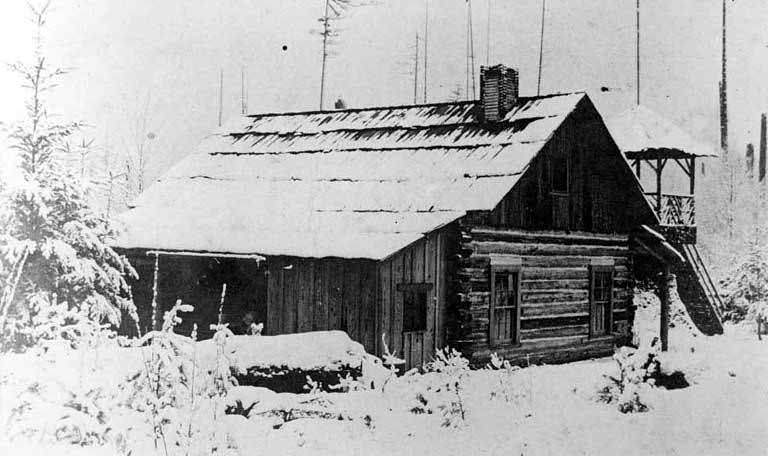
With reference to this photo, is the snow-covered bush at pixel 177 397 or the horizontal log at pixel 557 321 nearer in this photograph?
the snow-covered bush at pixel 177 397

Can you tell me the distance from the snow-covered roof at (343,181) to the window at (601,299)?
16.1 ft

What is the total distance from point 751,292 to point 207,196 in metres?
17.3

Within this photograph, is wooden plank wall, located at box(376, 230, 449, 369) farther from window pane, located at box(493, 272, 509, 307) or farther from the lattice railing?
the lattice railing

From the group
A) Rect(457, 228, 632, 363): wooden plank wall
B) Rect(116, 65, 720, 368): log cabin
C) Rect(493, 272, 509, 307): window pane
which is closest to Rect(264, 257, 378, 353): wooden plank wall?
Rect(116, 65, 720, 368): log cabin

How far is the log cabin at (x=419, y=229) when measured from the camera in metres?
15.7

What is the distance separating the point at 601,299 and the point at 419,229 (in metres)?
7.98

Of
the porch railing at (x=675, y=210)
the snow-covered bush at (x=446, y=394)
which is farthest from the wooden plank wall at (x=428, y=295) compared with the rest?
the porch railing at (x=675, y=210)

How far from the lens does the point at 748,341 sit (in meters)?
22.8

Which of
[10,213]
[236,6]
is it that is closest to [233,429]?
[10,213]

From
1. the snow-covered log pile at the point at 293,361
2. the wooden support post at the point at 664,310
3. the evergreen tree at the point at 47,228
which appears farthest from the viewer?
the wooden support post at the point at 664,310

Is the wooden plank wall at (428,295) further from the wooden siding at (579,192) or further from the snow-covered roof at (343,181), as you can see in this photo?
the wooden siding at (579,192)

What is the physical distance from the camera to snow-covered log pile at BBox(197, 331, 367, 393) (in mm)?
9484

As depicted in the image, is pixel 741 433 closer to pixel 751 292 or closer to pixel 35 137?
pixel 35 137

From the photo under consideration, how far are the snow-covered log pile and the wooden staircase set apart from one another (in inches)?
643
